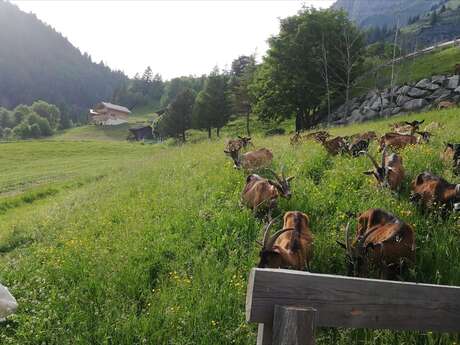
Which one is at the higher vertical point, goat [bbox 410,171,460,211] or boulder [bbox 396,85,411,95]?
boulder [bbox 396,85,411,95]

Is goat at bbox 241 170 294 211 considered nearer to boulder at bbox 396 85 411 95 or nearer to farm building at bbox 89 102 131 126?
boulder at bbox 396 85 411 95

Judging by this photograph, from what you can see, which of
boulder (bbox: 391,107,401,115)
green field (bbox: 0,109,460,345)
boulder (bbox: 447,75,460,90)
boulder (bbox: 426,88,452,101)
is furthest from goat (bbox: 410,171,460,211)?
boulder (bbox: 447,75,460,90)

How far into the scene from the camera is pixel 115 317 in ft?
16.3

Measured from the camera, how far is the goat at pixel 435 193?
5.90 meters

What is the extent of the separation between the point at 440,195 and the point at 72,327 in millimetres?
5520

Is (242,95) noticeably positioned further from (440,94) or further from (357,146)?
(357,146)

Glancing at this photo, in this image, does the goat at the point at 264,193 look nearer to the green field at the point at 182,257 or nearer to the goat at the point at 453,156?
the green field at the point at 182,257

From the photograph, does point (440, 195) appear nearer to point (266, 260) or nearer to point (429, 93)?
point (266, 260)

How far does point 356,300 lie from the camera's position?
281 centimetres

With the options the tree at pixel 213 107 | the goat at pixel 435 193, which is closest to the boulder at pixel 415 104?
the goat at pixel 435 193

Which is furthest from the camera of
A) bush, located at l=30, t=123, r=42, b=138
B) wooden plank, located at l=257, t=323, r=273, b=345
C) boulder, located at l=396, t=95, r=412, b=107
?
bush, located at l=30, t=123, r=42, b=138

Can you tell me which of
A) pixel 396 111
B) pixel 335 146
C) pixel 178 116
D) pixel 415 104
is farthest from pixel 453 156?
pixel 178 116

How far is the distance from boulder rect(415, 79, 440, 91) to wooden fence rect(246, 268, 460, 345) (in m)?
33.0

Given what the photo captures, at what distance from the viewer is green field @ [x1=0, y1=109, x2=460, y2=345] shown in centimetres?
470
